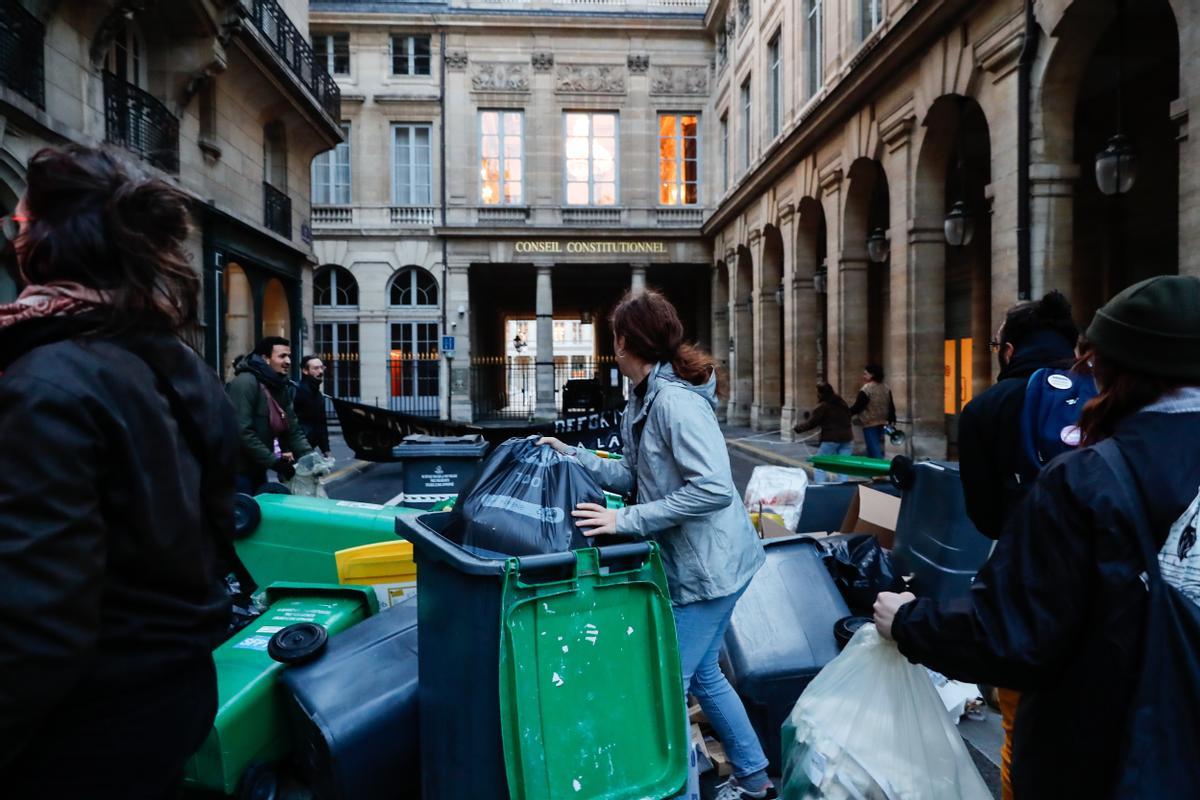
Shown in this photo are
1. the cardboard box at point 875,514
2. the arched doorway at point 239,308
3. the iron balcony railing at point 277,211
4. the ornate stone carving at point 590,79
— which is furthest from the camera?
the ornate stone carving at point 590,79

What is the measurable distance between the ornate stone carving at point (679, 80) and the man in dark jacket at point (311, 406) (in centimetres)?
2326

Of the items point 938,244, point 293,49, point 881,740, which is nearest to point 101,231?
point 881,740

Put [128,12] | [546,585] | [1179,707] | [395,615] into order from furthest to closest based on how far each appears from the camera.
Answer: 1. [128,12]
2. [395,615]
3. [546,585]
4. [1179,707]

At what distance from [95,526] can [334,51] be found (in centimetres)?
3085

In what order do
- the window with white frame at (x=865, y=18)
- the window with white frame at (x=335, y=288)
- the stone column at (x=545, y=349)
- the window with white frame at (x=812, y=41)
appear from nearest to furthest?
the window with white frame at (x=865, y=18) < the window with white frame at (x=812, y=41) < the window with white frame at (x=335, y=288) < the stone column at (x=545, y=349)

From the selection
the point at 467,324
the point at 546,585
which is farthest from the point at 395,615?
the point at 467,324

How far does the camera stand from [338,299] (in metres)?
28.8

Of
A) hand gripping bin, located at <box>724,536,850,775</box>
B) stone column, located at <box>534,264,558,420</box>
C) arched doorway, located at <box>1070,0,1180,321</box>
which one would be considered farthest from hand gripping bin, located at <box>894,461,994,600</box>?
stone column, located at <box>534,264,558,420</box>

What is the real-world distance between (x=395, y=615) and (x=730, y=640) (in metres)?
1.43

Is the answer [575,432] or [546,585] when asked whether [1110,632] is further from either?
[575,432]

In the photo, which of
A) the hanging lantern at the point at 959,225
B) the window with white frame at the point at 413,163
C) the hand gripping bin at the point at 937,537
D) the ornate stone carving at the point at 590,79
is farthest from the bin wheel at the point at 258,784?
the ornate stone carving at the point at 590,79

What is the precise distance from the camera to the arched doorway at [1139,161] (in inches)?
435

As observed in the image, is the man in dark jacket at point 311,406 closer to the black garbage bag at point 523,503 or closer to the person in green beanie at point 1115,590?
the black garbage bag at point 523,503

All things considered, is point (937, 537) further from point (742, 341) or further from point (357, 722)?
point (742, 341)
